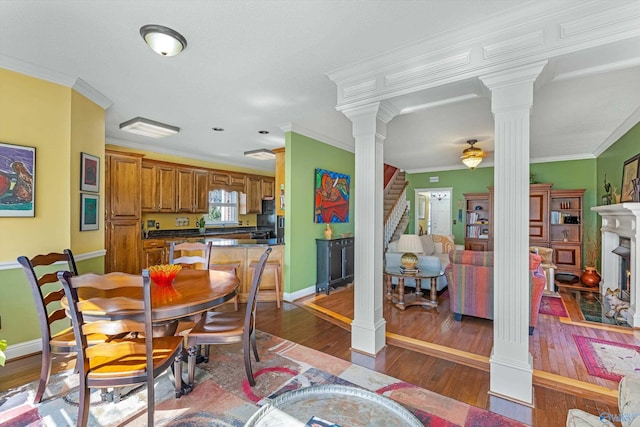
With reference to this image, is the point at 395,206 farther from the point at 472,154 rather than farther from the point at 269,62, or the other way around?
the point at 269,62

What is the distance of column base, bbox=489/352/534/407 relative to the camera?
2.05 metres

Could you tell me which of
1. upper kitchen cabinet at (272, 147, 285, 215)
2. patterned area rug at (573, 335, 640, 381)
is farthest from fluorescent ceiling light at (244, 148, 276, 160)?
patterned area rug at (573, 335, 640, 381)

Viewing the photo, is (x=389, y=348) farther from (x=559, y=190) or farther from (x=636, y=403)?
(x=559, y=190)

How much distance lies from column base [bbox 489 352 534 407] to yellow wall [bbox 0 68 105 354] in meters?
4.00

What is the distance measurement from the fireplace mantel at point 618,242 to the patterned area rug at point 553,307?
684mm

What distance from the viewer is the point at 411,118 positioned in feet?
13.8

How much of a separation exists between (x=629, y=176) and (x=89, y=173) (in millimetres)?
6989

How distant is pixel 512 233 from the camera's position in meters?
2.12

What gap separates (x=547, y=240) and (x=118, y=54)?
7.96 meters

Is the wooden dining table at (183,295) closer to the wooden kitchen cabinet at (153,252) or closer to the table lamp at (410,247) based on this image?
the table lamp at (410,247)

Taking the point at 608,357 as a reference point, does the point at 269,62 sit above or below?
above

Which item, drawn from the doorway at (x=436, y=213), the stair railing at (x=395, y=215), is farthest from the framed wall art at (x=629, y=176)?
the doorway at (x=436, y=213)

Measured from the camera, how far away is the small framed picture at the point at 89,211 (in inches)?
130

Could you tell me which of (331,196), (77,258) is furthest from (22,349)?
(331,196)
